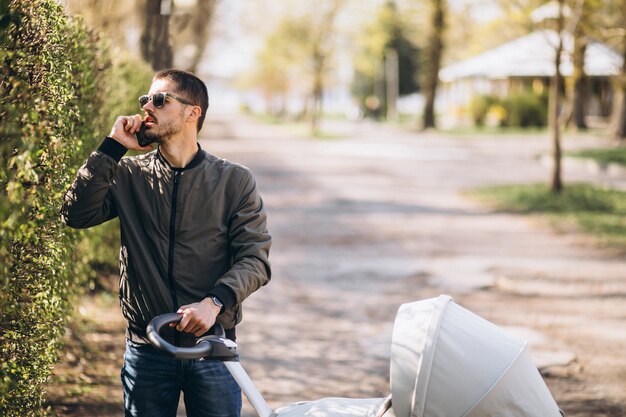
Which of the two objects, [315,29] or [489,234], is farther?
[315,29]

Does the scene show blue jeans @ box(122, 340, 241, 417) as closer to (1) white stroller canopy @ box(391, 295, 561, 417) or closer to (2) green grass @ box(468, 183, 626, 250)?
(1) white stroller canopy @ box(391, 295, 561, 417)

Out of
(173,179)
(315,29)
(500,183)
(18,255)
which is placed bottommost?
(500,183)

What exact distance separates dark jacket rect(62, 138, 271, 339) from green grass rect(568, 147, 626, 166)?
22.2 m

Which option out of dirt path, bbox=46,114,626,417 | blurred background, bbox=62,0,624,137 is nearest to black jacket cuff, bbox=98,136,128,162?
dirt path, bbox=46,114,626,417

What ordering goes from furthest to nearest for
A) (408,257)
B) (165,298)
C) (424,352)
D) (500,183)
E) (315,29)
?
(315,29)
(500,183)
(408,257)
(165,298)
(424,352)

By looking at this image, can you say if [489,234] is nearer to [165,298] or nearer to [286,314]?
[286,314]

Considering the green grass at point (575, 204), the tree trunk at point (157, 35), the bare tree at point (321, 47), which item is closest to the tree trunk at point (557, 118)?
the green grass at point (575, 204)

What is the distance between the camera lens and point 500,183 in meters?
21.4

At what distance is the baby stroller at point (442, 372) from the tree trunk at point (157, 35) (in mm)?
7922

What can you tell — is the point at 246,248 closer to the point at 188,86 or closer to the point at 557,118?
the point at 188,86

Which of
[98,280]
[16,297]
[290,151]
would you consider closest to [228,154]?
[290,151]

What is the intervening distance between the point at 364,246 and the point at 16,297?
371 inches

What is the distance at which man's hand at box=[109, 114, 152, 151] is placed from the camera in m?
3.20

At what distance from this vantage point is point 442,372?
9.70ft
